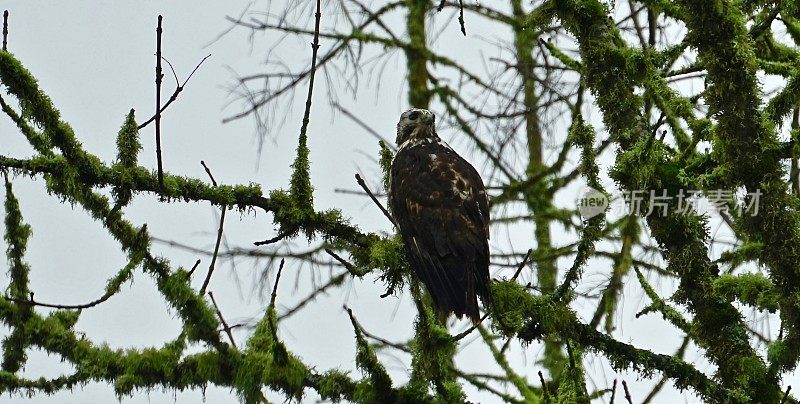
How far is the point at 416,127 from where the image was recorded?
7.52 metres

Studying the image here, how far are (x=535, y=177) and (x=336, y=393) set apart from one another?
3.61 metres

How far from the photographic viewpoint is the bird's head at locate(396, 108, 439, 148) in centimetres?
745

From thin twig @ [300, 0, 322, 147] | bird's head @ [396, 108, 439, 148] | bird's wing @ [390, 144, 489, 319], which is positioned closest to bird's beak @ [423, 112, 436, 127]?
bird's head @ [396, 108, 439, 148]

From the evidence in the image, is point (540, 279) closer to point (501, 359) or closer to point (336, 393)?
point (501, 359)

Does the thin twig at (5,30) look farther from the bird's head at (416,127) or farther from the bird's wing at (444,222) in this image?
the bird's head at (416,127)

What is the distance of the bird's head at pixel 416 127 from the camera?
7.45m

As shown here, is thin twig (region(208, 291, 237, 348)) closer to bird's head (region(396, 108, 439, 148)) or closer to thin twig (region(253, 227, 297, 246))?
thin twig (region(253, 227, 297, 246))

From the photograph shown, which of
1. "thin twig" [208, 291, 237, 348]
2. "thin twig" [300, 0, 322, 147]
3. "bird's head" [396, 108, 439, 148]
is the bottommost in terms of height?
"thin twig" [208, 291, 237, 348]

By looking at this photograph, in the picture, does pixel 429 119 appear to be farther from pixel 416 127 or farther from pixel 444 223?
pixel 444 223

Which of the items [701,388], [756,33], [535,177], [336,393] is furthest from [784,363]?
[535,177]

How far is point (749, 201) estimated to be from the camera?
454cm

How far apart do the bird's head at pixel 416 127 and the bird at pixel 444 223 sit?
1.83 feet

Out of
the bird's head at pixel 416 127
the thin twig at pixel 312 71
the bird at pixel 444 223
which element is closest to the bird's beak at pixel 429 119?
the bird's head at pixel 416 127

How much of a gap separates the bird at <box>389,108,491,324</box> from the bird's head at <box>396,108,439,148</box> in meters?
0.56
